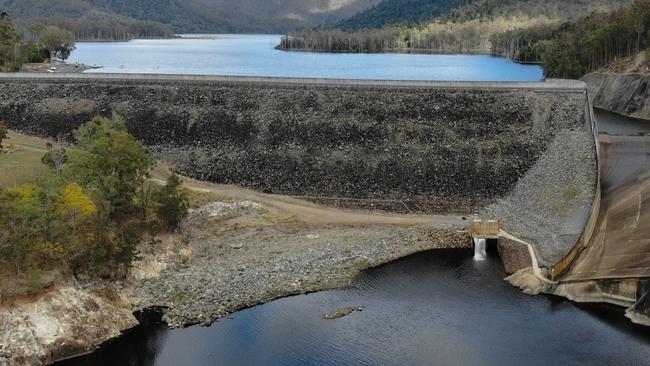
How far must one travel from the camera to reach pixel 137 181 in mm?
42719

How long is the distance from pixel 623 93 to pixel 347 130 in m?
46.1

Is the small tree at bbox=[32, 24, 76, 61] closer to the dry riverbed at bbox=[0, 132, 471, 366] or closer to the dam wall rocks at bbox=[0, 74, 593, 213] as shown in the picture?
the dam wall rocks at bbox=[0, 74, 593, 213]

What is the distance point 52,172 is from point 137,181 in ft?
16.1

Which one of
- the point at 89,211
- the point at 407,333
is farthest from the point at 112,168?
the point at 407,333

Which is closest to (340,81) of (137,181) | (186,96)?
(186,96)

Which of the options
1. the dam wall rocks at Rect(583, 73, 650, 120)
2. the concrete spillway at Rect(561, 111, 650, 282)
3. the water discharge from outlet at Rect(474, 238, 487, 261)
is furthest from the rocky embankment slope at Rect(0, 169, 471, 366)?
the dam wall rocks at Rect(583, 73, 650, 120)

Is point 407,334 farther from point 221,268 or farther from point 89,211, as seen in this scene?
point 89,211

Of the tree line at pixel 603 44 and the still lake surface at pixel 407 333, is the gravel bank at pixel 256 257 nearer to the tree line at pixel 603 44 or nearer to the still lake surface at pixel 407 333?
the still lake surface at pixel 407 333

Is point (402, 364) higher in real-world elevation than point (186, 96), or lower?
lower

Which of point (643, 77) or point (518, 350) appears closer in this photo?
point (518, 350)

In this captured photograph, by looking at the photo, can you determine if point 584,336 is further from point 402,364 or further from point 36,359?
point 36,359

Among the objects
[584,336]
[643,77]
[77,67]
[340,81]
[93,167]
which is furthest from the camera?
[77,67]

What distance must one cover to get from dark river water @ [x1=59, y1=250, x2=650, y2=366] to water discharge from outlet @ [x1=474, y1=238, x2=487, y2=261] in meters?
4.66

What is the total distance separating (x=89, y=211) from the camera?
3528 centimetres
